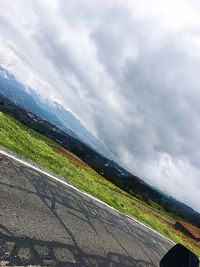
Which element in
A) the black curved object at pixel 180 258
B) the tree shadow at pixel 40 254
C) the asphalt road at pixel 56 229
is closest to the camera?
the black curved object at pixel 180 258

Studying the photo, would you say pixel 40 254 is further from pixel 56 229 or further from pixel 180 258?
pixel 180 258

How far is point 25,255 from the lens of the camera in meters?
7.40

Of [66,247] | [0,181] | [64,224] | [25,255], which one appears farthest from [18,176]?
[25,255]

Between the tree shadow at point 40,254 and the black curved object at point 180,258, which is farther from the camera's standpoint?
the tree shadow at point 40,254

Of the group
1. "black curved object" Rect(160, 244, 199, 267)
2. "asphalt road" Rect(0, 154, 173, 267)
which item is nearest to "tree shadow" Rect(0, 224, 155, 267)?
"asphalt road" Rect(0, 154, 173, 267)

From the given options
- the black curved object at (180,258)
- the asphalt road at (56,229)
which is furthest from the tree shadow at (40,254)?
the black curved object at (180,258)

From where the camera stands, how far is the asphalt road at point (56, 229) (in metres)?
7.82

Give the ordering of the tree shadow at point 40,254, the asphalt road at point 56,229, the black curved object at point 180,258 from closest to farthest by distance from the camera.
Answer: the black curved object at point 180,258 → the tree shadow at point 40,254 → the asphalt road at point 56,229

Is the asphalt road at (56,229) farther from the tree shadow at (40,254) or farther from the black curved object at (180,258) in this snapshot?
the black curved object at (180,258)

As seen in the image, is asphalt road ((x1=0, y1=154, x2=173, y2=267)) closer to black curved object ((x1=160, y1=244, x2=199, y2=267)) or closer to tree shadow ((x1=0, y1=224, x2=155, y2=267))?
tree shadow ((x1=0, y1=224, x2=155, y2=267))

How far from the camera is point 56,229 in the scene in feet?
31.4

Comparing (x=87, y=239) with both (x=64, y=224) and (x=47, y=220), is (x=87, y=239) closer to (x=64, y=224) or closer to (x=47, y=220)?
(x=64, y=224)

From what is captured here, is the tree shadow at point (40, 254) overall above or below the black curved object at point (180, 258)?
below

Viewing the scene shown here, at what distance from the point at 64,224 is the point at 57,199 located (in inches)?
69.7
